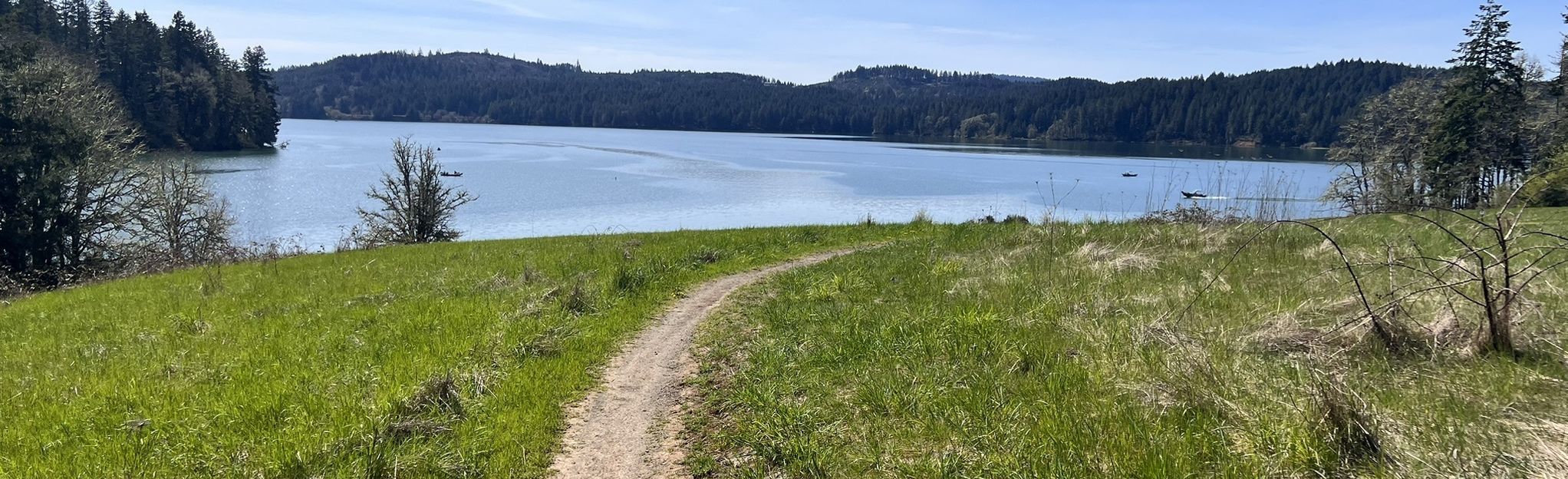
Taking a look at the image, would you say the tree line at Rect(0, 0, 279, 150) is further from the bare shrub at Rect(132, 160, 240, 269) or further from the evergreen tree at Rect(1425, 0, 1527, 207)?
the evergreen tree at Rect(1425, 0, 1527, 207)

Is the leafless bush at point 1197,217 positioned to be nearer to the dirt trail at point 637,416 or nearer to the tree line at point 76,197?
the dirt trail at point 637,416

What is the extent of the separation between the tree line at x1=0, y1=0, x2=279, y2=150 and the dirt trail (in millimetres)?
97527

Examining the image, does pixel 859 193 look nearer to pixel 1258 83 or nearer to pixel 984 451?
pixel 984 451

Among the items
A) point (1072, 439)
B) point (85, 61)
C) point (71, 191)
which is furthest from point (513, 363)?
point (85, 61)

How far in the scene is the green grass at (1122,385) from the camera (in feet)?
13.7

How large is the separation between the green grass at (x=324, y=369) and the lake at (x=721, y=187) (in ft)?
29.0

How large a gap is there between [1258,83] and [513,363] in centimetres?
19489

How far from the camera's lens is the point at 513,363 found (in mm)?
7898

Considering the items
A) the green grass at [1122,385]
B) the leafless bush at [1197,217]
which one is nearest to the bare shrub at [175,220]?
the green grass at [1122,385]

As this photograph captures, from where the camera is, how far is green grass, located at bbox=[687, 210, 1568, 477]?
13.7 ft

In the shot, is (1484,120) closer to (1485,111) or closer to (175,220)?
(1485,111)

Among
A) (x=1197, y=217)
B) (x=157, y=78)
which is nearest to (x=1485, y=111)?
(x=1197, y=217)

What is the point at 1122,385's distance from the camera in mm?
5547

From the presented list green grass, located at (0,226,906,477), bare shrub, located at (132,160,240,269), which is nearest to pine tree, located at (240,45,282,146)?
bare shrub, located at (132,160,240,269)
